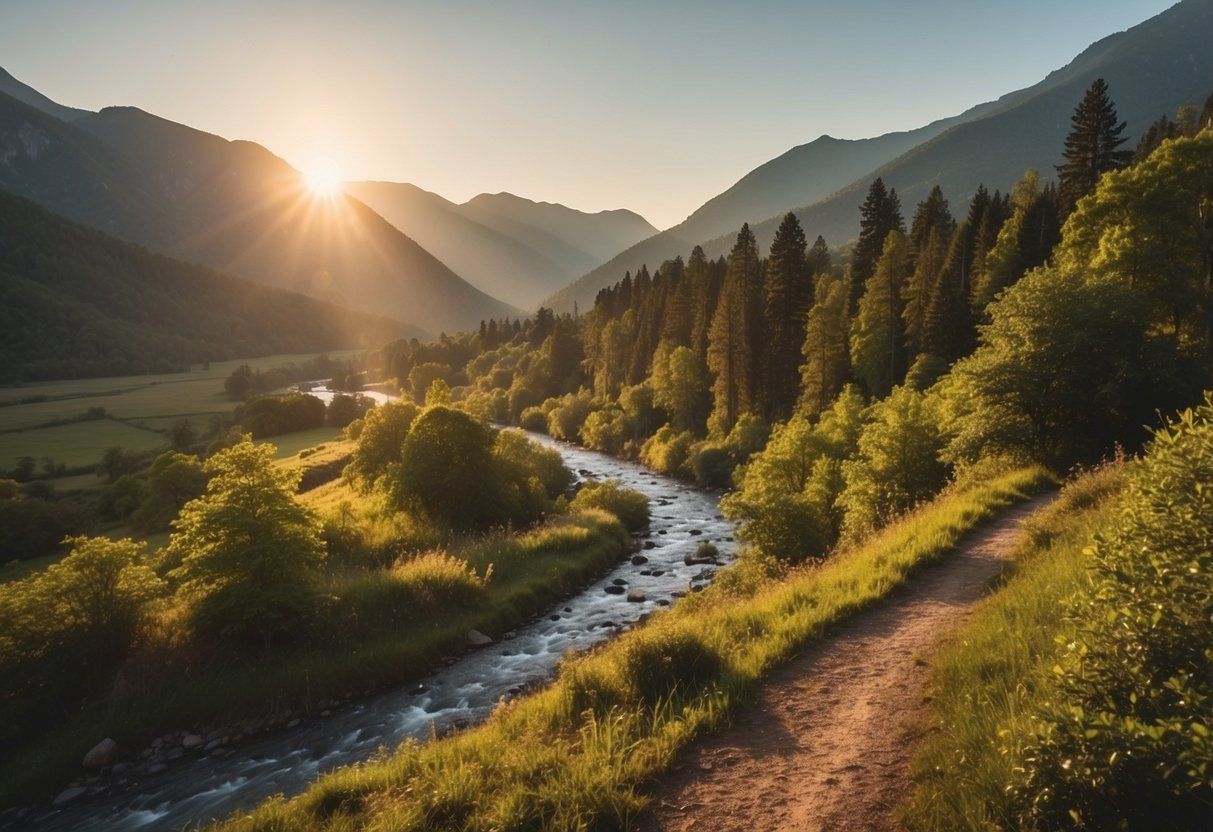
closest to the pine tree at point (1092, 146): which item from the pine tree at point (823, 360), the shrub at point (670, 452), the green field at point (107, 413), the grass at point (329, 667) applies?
the pine tree at point (823, 360)

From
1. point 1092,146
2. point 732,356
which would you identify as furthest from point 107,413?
point 1092,146

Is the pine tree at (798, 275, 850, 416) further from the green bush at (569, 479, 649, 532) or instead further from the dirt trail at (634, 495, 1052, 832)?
the dirt trail at (634, 495, 1052, 832)

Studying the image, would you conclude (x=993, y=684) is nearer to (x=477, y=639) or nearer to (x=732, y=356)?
(x=477, y=639)

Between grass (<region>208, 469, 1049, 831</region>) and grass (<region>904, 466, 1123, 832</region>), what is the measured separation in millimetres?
2702

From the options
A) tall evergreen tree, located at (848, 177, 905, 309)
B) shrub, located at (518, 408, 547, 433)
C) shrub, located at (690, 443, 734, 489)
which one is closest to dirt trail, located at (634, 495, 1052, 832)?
shrub, located at (690, 443, 734, 489)

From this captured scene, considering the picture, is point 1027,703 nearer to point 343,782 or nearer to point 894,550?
point 894,550

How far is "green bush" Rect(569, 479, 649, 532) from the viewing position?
42.6m

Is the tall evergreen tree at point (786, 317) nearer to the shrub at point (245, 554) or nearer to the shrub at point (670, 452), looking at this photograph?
the shrub at point (670, 452)

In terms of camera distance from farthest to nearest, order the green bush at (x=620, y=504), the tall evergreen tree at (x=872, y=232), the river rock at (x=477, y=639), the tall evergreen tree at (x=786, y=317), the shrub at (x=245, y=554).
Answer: the tall evergreen tree at (x=786, y=317) → the tall evergreen tree at (x=872, y=232) → the green bush at (x=620, y=504) → the river rock at (x=477, y=639) → the shrub at (x=245, y=554)

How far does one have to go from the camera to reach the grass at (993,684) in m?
6.09

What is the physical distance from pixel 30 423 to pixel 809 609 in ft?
449

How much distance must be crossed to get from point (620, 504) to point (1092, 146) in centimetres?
4916

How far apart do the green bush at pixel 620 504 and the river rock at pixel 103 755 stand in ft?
90.5

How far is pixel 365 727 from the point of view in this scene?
756 inches
